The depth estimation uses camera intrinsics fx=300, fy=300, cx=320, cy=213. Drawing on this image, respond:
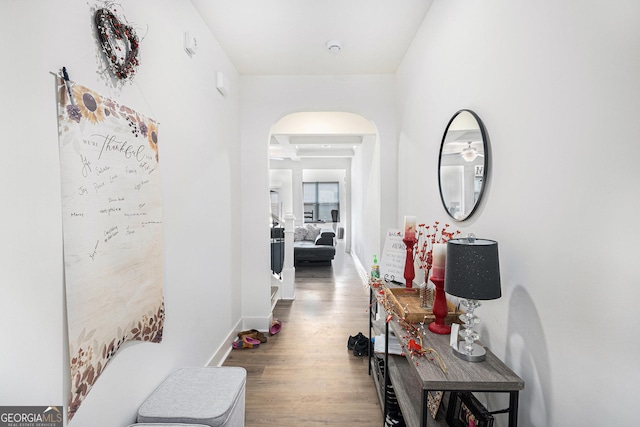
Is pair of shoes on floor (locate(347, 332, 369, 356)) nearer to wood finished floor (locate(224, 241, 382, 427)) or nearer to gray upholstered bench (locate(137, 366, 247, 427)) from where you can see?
wood finished floor (locate(224, 241, 382, 427))

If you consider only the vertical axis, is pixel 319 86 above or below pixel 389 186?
above

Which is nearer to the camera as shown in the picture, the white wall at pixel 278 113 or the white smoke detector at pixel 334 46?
the white smoke detector at pixel 334 46

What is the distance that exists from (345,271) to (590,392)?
530cm

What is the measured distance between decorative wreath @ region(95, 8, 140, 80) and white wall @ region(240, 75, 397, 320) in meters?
1.82

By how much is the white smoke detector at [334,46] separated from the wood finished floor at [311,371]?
2705mm

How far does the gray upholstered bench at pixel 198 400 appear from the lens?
1354 millimetres

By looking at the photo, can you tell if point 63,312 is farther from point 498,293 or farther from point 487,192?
point 487,192

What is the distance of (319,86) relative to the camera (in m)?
3.16

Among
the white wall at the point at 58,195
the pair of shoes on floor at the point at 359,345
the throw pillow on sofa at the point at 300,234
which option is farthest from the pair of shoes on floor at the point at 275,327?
the throw pillow on sofa at the point at 300,234

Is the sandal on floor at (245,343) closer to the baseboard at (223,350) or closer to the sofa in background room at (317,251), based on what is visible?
the baseboard at (223,350)

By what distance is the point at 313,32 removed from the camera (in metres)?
2.40

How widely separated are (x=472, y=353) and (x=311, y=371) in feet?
5.36

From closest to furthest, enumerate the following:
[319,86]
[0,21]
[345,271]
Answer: [0,21] → [319,86] → [345,271]

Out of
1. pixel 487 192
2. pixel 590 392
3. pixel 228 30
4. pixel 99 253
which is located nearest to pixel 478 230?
pixel 487 192
